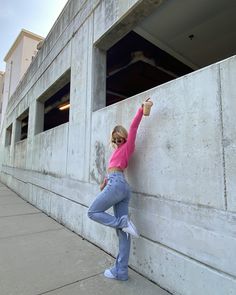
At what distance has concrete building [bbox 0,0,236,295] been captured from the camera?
1.91m

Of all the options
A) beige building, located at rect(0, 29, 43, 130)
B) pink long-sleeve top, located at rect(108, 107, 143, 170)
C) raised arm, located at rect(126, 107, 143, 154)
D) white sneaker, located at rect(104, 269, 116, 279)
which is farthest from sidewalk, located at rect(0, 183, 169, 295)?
beige building, located at rect(0, 29, 43, 130)

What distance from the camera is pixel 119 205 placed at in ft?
8.44

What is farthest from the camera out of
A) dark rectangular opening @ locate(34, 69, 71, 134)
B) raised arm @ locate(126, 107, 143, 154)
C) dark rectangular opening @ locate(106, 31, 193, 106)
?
dark rectangular opening @ locate(34, 69, 71, 134)

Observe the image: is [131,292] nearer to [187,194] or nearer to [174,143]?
[187,194]

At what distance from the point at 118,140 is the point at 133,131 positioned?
0.71 feet

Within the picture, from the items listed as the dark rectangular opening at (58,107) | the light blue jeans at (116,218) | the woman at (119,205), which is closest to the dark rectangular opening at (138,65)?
the dark rectangular opening at (58,107)

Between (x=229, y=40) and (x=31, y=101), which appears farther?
(x=31, y=101)

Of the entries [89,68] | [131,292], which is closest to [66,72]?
[89,68]

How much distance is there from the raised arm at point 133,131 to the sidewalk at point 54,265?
141 centimetres

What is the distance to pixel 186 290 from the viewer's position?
2070 mm

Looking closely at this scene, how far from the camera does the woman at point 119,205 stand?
2.44m

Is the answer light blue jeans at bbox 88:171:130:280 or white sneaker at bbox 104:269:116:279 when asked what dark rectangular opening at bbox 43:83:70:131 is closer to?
light blue jeans at bbox 88:171:130:280

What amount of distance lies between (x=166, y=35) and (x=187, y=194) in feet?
10.5

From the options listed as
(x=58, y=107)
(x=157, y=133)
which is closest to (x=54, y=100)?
(x=58, y=107)
